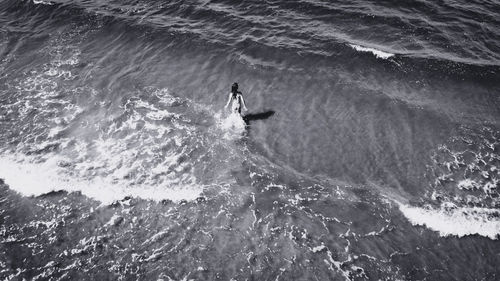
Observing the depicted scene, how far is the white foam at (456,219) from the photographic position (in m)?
10.5

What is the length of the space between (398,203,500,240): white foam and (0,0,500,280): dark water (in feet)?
0.16

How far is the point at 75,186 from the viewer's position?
1222 cm

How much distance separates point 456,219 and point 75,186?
13596 mm

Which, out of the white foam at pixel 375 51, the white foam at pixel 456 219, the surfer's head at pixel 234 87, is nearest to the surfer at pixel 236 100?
the surfer's head at pixel 234 87

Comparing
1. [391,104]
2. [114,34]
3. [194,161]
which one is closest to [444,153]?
[391,104]

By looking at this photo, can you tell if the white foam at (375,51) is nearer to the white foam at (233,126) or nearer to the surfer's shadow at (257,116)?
the surfer's shadow at (257,116)

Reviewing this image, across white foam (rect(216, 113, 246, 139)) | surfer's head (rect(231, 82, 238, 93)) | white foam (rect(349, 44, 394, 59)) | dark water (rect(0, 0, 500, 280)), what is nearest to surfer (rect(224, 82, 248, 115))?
surfer's head (rect(231, 82, 238, 93))

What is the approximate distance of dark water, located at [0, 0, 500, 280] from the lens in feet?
33.2

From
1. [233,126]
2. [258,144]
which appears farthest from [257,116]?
[258,144]

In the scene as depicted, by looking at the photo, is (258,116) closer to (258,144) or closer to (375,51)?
(258,144)

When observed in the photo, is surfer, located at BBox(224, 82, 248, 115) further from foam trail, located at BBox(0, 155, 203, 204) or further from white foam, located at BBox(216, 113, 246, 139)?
foam trail, located at BBox(0, 155, 203, 204)

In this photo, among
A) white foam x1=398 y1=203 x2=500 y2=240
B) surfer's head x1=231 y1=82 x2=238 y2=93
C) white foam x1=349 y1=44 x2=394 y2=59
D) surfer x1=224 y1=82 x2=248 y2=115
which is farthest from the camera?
white foam x1=349 y1=44 x2=394 y2=59

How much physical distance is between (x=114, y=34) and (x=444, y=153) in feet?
64.6

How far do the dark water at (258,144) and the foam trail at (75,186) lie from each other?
0.06m
